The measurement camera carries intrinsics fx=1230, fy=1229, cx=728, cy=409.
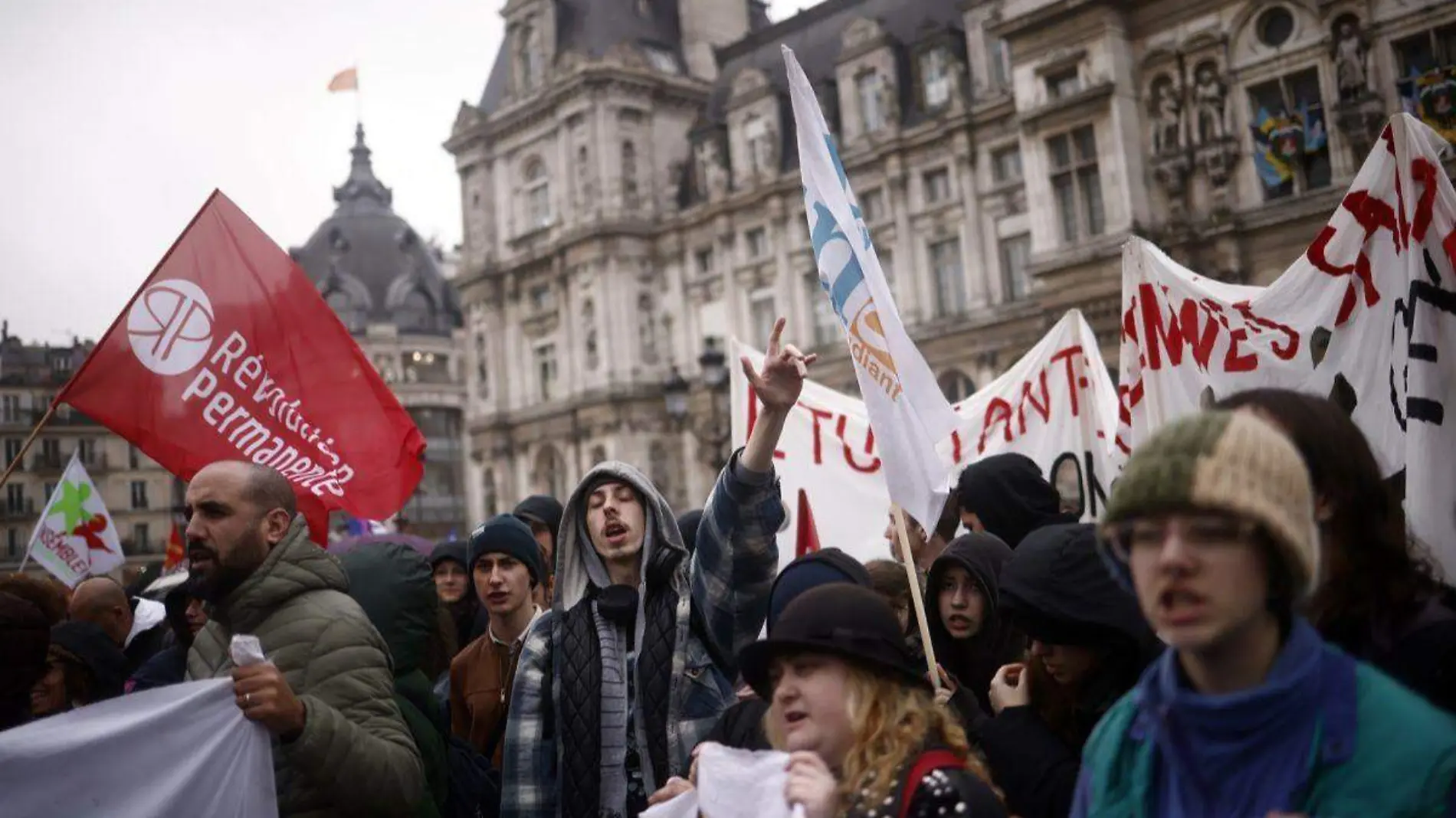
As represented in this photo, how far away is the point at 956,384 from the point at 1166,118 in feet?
31.8

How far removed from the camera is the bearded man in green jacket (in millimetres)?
3322

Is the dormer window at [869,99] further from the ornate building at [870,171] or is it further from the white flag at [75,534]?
the white flag at [75,534]

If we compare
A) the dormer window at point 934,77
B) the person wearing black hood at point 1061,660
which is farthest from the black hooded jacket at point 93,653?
the dormer window at point 934,77

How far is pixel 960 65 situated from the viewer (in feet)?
101

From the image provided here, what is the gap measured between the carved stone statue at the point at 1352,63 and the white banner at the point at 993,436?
1264 cm

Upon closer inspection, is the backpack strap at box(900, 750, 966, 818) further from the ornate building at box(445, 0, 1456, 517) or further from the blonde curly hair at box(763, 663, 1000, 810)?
the ornate building at box(445, 0, 1456, 517)

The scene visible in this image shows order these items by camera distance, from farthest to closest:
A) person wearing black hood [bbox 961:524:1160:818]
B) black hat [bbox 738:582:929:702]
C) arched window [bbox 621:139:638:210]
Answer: arched window [bbox 621:139:638:210] → person wearing black hood [bbox 961:524:1160:818] → black hat [bbox 738:582:929:702]

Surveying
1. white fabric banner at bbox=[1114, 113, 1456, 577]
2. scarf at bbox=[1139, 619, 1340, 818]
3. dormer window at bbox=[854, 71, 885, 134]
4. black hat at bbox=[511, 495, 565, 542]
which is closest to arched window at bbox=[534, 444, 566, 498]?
dormer window at bbox=[854, 71, 885, 134]

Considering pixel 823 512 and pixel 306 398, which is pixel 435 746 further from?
pixel 823 512

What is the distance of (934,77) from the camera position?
31984 mm

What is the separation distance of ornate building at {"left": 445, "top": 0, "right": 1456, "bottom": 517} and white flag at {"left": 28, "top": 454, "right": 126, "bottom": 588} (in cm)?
986

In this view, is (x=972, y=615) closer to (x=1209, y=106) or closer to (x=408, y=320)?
(x=1209, y=106)

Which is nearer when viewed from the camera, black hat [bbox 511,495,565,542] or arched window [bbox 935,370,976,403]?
black hat [bbox 511,495,565,542]

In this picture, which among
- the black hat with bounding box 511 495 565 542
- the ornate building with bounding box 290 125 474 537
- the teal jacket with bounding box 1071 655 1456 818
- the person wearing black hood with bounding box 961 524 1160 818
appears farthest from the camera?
the ornate building with bounding box 290 125 474 537
